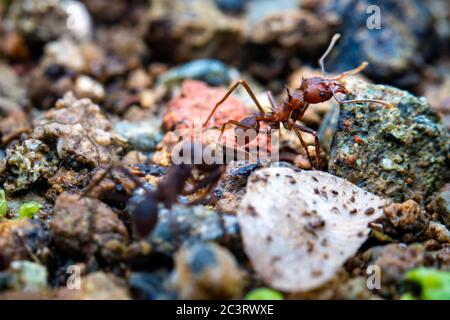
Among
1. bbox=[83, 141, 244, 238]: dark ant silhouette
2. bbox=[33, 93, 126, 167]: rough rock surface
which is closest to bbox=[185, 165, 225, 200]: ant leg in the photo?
bbox=[83, 141, 244, 238]: dark ant silhouette

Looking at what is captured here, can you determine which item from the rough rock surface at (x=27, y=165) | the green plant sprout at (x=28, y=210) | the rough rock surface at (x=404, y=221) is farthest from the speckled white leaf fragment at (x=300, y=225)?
the rough rock surface at (x=27, y=165)

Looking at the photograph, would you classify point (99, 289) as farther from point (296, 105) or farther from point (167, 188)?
point (296, 105)

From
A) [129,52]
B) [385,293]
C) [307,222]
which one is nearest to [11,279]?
[307,222]

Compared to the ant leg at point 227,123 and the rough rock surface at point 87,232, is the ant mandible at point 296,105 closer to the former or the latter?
the ant leg at point 227,123

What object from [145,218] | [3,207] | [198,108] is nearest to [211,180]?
[145,218]

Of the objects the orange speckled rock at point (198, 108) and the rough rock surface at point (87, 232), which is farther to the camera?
the orange speckled rock at point (198, 108)

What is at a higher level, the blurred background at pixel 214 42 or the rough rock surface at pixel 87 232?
the blurred background at pixel 214 42
